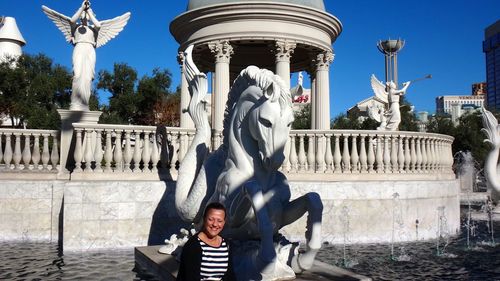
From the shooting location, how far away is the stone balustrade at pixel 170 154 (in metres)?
9.02

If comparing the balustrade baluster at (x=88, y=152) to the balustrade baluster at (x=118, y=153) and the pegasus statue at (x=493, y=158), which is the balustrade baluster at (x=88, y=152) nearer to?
the balustrade baluster at (x=118, y=153)

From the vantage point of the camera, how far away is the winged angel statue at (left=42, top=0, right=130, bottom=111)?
34.4 ft

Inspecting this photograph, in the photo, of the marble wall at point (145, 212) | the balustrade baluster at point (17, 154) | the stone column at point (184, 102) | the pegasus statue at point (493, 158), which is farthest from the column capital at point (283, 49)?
the pegasus statue at point (493, 158)

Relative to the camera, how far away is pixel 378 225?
946cm

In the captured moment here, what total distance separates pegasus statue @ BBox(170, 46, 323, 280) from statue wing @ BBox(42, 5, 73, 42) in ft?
22.7

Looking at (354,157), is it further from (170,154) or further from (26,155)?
(26,155)

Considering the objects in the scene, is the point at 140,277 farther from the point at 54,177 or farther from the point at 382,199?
the point at 382,199

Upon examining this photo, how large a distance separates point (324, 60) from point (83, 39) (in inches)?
333

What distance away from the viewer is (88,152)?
8.92m

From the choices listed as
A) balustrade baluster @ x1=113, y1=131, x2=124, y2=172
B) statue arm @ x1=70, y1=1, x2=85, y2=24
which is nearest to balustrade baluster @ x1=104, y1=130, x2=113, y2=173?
balustrade baluster @ x1=113, y1=131, x2=124, y2=172

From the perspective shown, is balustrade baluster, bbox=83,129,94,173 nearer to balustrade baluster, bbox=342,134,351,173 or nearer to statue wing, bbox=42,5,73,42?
statue wing, bbox=42,5,73,42

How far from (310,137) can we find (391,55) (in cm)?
2367

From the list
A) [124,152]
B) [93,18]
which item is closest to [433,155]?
[124,152]

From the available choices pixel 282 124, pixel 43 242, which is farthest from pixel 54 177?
pixel 282 124
